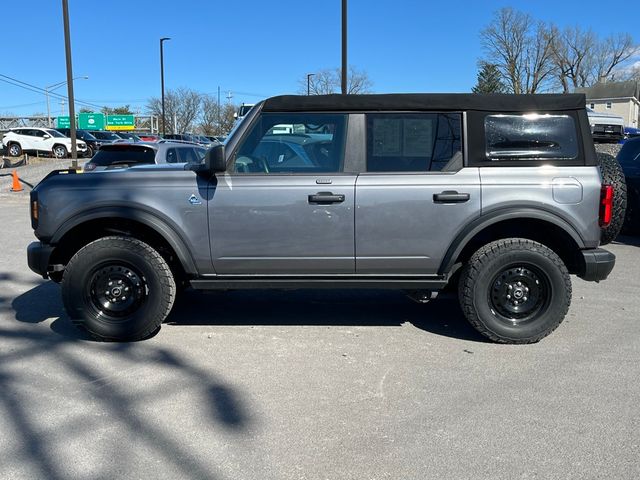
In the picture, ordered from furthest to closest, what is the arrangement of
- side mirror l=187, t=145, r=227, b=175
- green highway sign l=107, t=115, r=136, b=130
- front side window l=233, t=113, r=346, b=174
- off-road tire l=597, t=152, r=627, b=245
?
green highway sign l=107, t=115, r=136, b=130 < off-road tire l=597, t=152, r=627, b=245 < front side window l=233, t=113, r=346, b=174 < side mirror l=187, t=145, r=227, b=175

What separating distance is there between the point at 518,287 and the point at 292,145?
2179 mm

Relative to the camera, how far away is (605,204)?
456 cm

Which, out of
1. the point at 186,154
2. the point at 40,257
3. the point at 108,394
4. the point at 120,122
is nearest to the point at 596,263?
the point at 108,394

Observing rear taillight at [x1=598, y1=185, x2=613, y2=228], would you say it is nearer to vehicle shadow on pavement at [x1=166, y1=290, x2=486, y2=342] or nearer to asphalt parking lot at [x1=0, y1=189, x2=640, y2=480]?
asphalt parking lot at [x1=0, y1=189, x2=640, y2=480]

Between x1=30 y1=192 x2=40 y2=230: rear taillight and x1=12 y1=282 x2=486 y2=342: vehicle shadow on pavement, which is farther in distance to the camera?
x1=12 y1=282 x2=486 y2=342: vehicle shadow on pavement

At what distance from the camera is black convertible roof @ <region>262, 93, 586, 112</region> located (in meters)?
4.68

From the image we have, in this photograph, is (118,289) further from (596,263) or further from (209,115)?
(209,115)

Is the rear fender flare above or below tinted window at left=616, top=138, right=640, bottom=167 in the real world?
below

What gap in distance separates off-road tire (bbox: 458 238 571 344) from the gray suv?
0.01 meters

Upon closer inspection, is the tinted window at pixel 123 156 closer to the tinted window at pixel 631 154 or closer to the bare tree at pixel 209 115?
the tinted window at pixel 631 154

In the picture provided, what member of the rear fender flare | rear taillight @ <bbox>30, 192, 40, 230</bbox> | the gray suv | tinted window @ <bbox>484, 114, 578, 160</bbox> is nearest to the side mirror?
the gray suv

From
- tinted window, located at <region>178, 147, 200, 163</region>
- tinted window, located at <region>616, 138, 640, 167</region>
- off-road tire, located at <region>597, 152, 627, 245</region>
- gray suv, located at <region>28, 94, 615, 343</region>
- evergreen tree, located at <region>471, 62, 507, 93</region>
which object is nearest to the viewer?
gray suv, located at <region>28, 94, 615, 343</region>

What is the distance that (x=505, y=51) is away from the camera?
184 ft

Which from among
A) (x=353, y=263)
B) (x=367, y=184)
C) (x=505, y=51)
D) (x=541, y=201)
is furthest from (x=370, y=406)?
(x=505, y=51)
